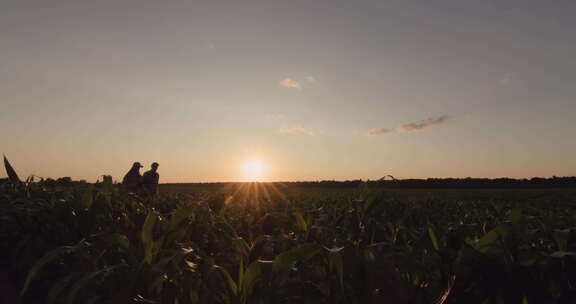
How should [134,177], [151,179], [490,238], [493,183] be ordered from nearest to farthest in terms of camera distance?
[490,238]
[134,177]
[151,179]
[493,183]

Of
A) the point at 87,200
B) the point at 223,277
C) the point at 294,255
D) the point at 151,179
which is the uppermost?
the point at 151,179

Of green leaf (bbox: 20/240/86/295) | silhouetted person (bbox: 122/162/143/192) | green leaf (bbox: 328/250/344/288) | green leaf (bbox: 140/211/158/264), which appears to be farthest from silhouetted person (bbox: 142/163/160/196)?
green leaf (bbox: 328/250/344/288)

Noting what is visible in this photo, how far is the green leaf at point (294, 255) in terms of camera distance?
5.14ft

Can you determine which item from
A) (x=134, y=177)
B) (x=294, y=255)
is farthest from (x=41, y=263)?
(x=134, y=177)

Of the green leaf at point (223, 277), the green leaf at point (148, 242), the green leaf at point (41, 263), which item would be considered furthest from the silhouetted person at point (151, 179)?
the green leaf at point (223, 277)

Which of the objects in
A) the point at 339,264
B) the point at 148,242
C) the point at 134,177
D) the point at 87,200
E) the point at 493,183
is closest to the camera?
the point at 339,264

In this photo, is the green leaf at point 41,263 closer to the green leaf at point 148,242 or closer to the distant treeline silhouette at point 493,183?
the green leaf at point 148,242

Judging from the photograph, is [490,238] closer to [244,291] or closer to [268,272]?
[268,272]

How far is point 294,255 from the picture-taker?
5.21 ft

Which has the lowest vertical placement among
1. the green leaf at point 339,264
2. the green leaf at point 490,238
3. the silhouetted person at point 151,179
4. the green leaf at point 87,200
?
the green leaf at point 339,264

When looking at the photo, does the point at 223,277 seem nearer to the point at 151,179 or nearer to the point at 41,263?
the point at 41,263

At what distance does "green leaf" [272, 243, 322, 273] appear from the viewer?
1566mm

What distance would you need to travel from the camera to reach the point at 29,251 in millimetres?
Answer: 3574

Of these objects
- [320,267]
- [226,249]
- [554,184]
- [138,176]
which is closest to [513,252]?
[320,267]
